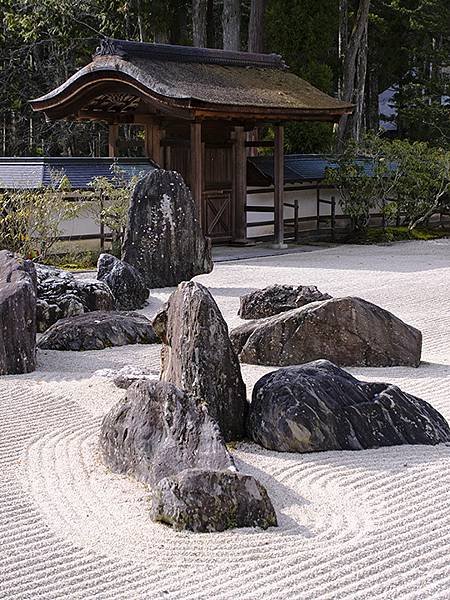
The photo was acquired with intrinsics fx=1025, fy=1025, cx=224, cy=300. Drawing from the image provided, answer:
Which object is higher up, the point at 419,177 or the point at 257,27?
the point at 257,27

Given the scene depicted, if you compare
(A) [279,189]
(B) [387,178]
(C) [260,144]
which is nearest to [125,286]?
(A) [279,189]

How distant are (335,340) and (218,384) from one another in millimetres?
2373

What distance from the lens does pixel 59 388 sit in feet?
26.3

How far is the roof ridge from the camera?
57.9 feet

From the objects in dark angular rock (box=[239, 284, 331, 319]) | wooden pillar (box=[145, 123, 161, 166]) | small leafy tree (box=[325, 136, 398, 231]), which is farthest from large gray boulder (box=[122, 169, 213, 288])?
small leafy tree (box=[325, 136, 398, 231])

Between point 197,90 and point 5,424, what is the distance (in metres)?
11.1

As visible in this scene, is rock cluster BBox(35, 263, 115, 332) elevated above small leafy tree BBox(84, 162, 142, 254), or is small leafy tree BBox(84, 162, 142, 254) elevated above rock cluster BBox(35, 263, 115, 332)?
small leafy tree BBox(84, 162, 142, 254)

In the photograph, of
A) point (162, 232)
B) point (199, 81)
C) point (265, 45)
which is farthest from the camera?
point (265, 45)

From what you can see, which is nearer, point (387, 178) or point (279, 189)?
point (279, 189)

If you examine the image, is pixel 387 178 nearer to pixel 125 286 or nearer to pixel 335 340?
pixel 125 286

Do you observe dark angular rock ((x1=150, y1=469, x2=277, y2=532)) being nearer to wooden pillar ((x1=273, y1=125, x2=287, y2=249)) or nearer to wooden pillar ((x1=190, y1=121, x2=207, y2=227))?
wooden pillar ((x1=190, y1=121, x2=207, y2=227))

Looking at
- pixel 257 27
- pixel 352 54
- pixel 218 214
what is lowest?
pixel 218 214

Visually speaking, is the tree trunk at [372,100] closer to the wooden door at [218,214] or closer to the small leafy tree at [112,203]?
the wooden door at [218,214]

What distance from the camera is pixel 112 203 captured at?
1638cm
